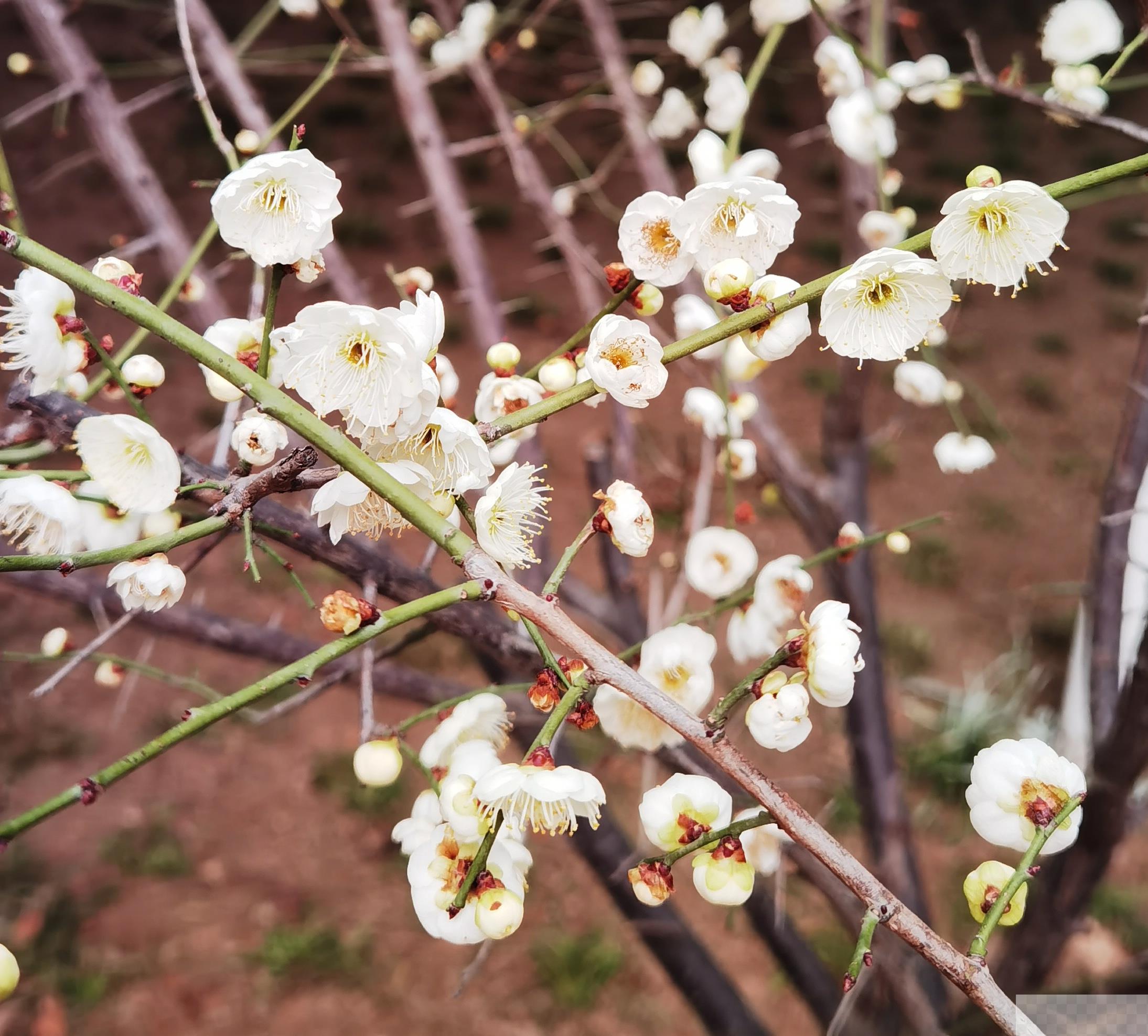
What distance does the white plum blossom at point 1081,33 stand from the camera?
0.95 m

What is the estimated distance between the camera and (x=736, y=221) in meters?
0.55

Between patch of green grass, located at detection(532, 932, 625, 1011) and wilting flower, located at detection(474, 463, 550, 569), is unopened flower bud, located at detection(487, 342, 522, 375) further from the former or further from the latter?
patch of green grass, located at detection(532, 932, 625, 1011)

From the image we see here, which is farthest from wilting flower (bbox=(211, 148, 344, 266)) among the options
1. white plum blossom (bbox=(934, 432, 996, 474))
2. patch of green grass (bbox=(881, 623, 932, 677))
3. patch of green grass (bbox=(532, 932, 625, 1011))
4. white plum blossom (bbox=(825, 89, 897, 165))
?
patch of green grass (bbox=(881, 623, 932, 677))

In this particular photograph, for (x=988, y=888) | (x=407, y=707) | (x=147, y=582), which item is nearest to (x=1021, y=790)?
(x=988, y=888)

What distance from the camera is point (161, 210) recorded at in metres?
1.14

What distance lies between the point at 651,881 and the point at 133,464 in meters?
0.35

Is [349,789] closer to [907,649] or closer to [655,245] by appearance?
[907,649]

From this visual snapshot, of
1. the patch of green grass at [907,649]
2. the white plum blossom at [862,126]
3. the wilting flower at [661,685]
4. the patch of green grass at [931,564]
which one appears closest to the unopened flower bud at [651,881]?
the wilting flower at [661,685]

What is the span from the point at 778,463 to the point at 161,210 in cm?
96

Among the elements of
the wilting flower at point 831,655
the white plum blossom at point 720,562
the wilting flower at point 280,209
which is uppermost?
the wilting flower at point 280,209

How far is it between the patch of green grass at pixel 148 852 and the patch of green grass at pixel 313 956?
13.1 inches

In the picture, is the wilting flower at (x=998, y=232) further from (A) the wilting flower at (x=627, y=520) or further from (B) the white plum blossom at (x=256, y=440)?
(B) the white plum blossom at (x=256, y=440)

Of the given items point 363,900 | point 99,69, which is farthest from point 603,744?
point 99,69

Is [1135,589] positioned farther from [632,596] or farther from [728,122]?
[728,122]
